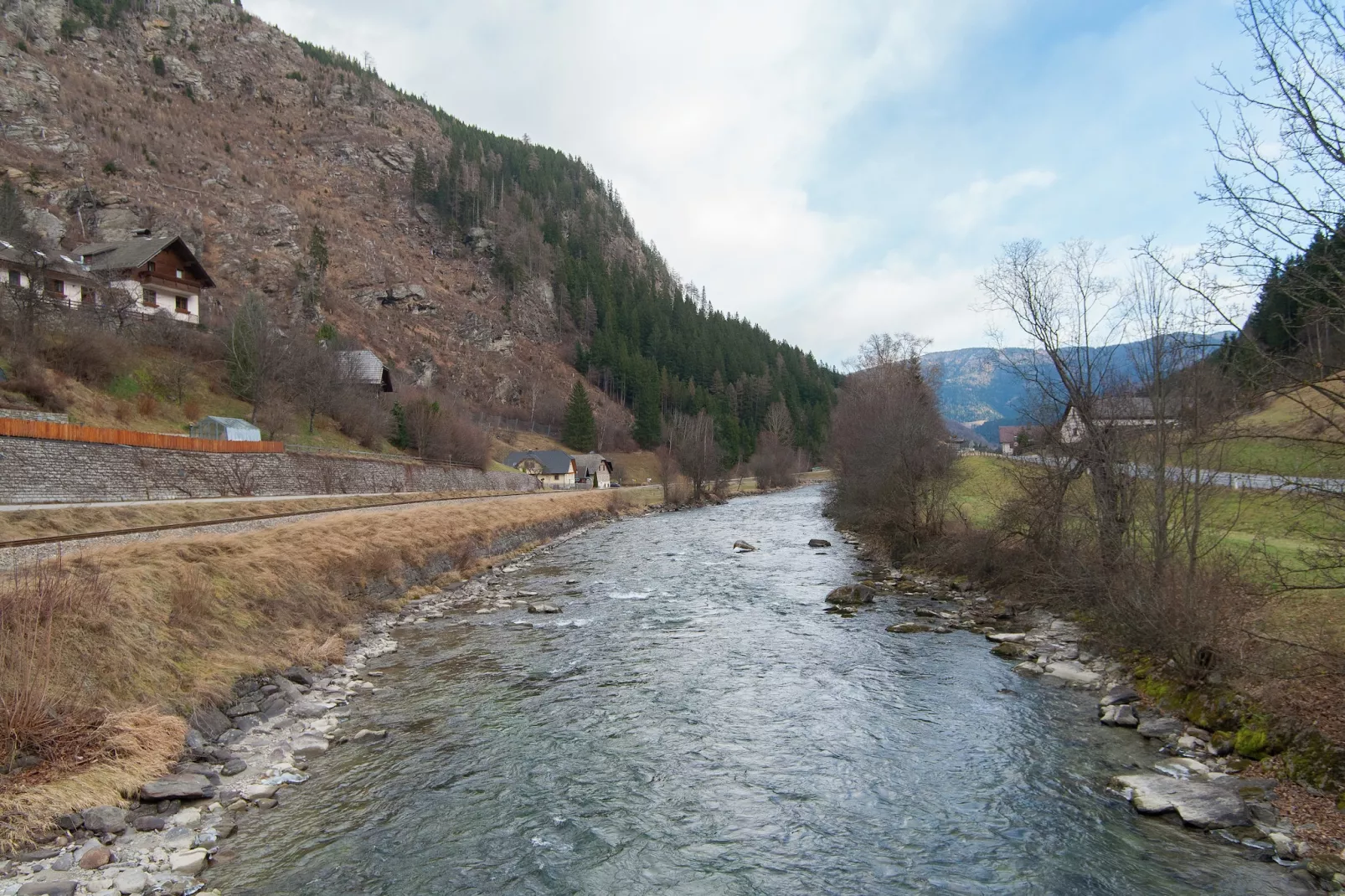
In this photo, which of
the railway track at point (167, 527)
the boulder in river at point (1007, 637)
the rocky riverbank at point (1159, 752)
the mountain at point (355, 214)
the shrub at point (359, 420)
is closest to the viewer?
the rocky riverbank at point (1159, 752)

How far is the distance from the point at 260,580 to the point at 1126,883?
54.2 feet

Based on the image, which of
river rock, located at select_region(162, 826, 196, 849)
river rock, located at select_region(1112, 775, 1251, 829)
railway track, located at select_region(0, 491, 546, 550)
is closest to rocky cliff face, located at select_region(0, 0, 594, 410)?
railway track, located at select_region(0, 491, 546, 550)

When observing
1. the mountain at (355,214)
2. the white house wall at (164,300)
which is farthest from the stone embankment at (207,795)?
the mountain at (355,214)

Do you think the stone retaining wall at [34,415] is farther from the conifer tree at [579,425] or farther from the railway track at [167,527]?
A: the conifer tree at [579,425]

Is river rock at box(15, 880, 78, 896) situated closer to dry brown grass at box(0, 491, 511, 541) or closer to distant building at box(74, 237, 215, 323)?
dry brown grass at box(0, 491, 511, 541)

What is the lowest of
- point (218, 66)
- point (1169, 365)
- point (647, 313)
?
point (1169, 365)

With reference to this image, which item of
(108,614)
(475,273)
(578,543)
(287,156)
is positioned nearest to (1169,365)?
(108,614)

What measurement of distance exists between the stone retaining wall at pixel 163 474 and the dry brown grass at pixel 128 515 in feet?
Answer: 8.60

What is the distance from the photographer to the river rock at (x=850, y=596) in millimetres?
19797

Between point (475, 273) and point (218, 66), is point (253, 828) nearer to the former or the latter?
point (475, 273)

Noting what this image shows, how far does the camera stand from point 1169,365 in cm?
1251

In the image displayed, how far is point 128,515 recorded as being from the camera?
64.2 feet

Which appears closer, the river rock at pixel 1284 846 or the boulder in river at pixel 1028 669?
the river rock at pixel 1284 846

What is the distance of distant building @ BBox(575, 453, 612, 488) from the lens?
82.6 metres
